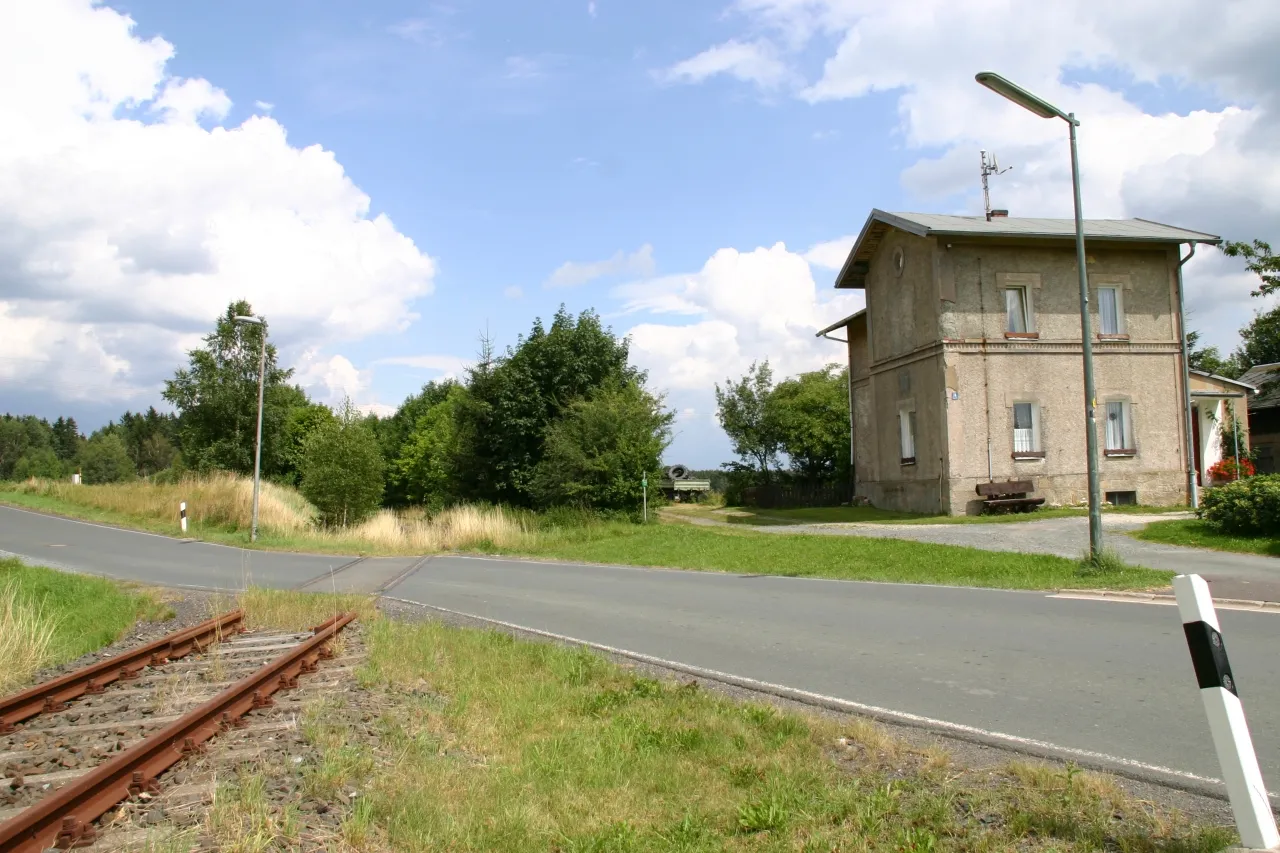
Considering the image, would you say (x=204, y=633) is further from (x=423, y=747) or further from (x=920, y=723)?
(x=920, y=723)

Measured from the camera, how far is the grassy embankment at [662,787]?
4.31 m

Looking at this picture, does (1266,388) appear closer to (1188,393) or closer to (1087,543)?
(1188,393)

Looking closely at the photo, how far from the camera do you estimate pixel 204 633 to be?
11.0m

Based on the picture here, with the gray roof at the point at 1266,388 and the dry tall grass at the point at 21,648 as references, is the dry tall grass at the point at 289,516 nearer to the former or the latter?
the dry tall grass at the point at 21,648

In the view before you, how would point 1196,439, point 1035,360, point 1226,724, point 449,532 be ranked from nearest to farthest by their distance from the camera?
point 1226,724
point 449,532
point 1035,360
point 1196,439

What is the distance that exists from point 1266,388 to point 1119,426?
49.7ft

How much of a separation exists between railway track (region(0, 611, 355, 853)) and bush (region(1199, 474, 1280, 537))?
1678cm

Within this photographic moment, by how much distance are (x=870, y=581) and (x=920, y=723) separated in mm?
→ 9082

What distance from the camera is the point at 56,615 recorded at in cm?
1243

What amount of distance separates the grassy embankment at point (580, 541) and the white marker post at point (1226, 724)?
10617 millimetres

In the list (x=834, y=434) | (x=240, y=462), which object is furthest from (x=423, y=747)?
(x=240, y=462)

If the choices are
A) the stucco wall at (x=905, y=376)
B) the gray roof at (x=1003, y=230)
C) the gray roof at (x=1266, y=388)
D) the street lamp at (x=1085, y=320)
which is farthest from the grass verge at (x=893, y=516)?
→ the gray roof at (x=1266, y=388)

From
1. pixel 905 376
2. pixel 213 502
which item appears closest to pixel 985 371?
pixel 905 376

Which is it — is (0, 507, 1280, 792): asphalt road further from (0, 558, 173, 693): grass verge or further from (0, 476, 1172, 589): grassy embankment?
(0, 558, 173, 693): grass verge
